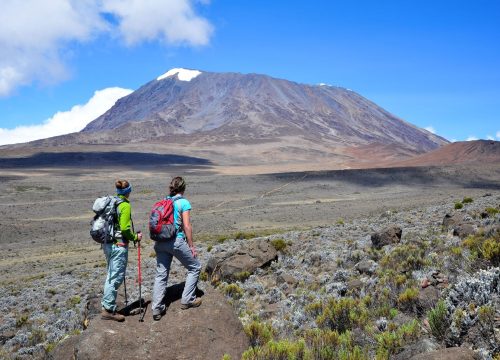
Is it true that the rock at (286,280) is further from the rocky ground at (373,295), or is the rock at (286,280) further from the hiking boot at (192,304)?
the hiking boot at (192,304)

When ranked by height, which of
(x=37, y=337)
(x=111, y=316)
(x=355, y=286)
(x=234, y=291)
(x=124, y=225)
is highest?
(x=124, y=225)

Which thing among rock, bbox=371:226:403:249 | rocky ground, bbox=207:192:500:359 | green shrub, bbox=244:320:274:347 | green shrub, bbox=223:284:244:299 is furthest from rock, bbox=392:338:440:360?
rock, bbox=371:226:403:249

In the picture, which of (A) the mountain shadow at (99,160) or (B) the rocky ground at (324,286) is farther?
(A) the mountain shadow at (99,160)

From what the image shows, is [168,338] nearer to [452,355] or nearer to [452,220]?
[452,355]

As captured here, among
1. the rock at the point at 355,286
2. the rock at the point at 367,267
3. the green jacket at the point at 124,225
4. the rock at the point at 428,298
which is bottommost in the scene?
the rock at the point at 355,286

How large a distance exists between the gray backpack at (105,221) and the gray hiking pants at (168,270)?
57cm

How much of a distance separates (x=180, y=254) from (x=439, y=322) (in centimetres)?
280

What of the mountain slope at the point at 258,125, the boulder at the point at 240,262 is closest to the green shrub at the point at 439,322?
the boulder at the point at 240,262

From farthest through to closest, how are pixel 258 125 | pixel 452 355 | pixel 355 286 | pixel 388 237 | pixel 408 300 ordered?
pixel 258 125, pixel 388 237, pixel 355 286, pixel 408 300, pixel 452 355

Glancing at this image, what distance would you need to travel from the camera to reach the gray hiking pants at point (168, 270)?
4.77m

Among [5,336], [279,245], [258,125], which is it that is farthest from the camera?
[258,125]

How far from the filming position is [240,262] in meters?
10.4

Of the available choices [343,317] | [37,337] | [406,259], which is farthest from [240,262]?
[343,317]

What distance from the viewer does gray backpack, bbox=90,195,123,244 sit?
4.98 meters
